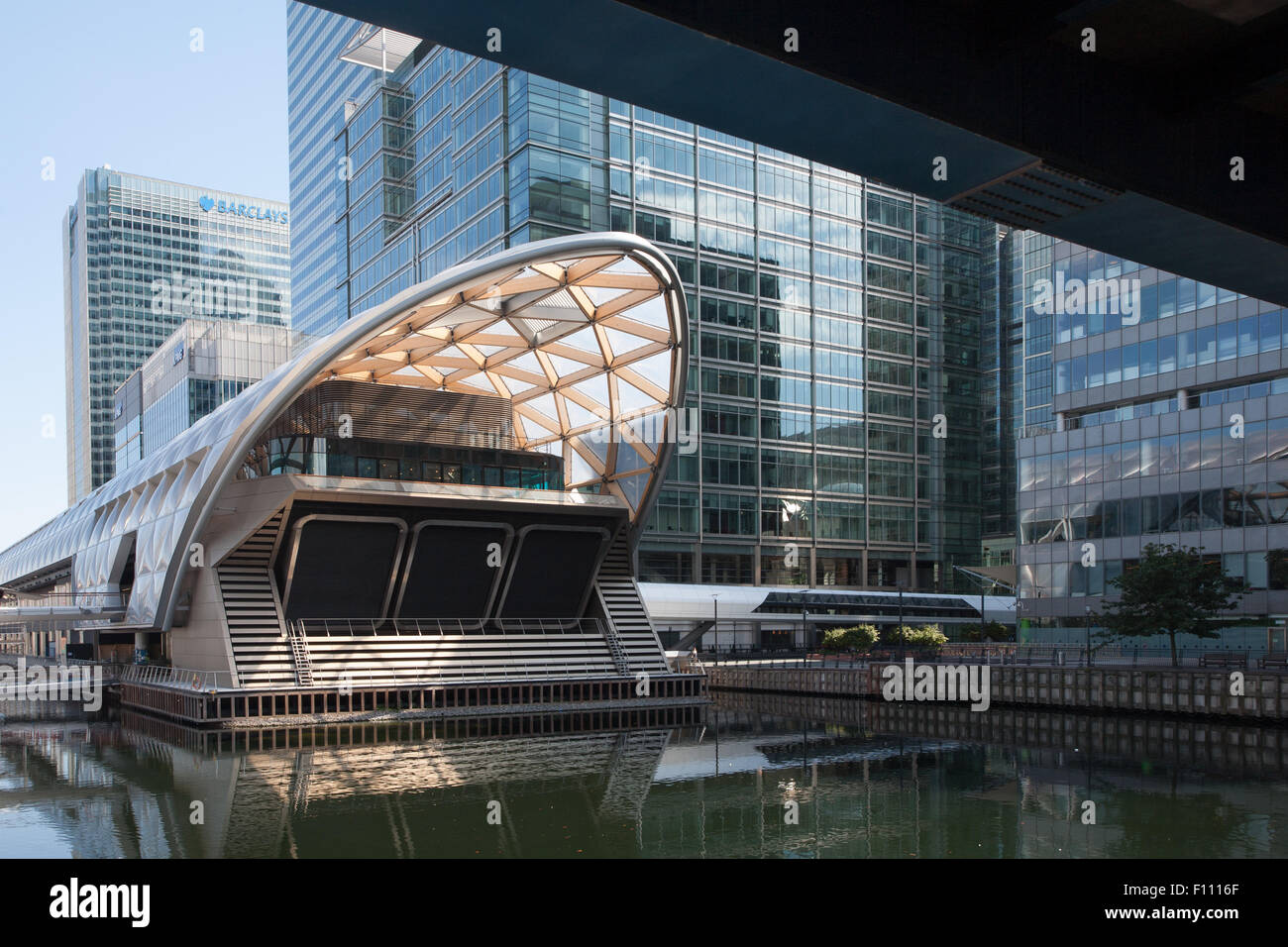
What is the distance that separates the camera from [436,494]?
143 ft

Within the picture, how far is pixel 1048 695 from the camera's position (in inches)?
1665

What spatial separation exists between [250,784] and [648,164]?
60542mm

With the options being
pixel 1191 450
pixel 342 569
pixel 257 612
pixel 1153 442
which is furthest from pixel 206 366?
pixel 1191 450

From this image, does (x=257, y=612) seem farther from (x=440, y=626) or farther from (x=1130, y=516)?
(x=1130, y=516)

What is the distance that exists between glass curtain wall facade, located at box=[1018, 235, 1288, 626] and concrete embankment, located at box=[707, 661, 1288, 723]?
475 inches

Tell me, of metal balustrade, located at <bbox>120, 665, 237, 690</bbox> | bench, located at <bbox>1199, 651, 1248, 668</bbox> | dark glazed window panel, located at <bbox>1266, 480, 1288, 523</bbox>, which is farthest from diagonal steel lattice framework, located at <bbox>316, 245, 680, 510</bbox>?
dark glazed window panel, located at <bbox>1266, 480, 1288, 523</bbox>

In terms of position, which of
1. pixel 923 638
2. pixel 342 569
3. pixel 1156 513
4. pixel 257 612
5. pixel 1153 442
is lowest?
pixel 923 638

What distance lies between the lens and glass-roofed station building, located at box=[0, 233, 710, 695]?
40.5 meters

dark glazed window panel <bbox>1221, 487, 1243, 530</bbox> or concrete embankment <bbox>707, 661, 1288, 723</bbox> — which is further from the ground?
dark glazed window panel <bbox>1221, 487, 1243, 530</bbox>

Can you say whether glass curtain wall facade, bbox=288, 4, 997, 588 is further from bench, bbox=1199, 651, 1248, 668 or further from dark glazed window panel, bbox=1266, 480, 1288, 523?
bench, bbox=1199, 651, 1248, 668

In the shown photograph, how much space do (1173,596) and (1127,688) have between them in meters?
→ 4.77

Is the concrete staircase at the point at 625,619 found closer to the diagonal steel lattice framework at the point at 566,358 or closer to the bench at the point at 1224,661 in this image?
the diagonal steel lattice framework at the point at 566,358
